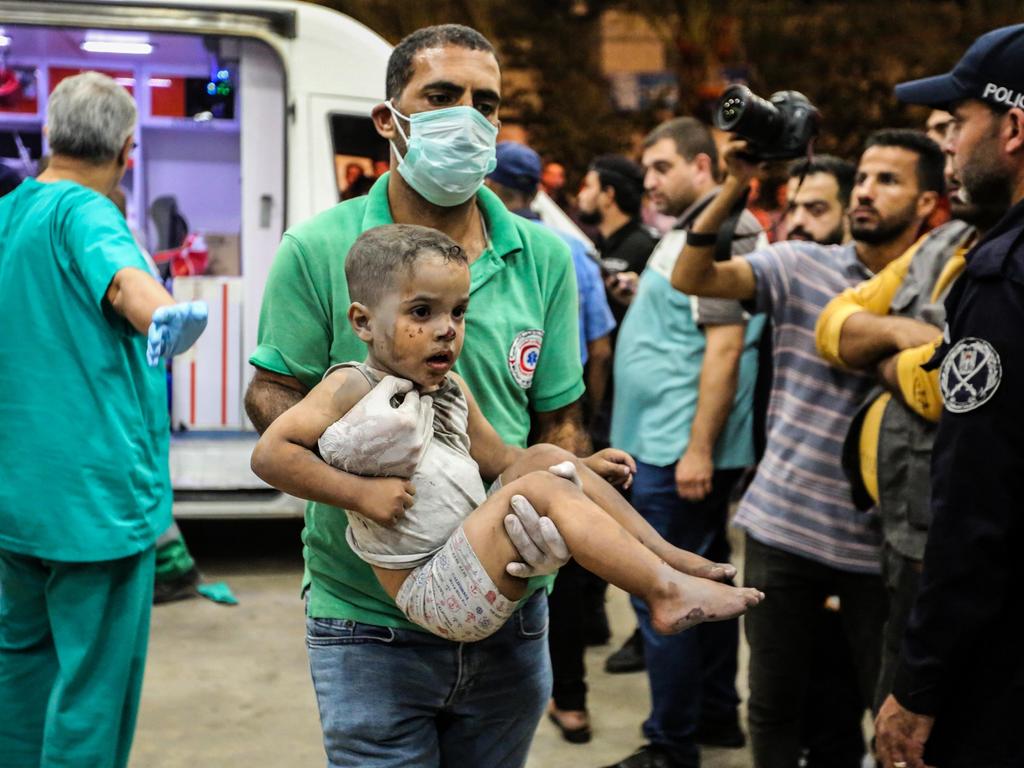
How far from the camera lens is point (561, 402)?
8.14 feet

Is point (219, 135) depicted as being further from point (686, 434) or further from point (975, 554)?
point (975, 554)

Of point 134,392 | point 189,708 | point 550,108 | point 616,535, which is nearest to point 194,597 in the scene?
point 189,708

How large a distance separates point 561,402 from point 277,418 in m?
0.61

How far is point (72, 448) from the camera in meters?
3.15

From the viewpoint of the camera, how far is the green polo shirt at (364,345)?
2.25 meters

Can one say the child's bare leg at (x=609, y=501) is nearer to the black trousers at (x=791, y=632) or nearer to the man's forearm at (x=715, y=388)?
the black trousers at (x=791, y=632)

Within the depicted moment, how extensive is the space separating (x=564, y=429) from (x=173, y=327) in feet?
3.03

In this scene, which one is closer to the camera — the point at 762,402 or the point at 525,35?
the point at 762,402

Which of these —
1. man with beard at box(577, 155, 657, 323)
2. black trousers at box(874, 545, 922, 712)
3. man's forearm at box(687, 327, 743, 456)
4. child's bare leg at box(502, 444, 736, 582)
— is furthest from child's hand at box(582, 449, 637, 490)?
man with beard at box(577, 155, 657, 323)

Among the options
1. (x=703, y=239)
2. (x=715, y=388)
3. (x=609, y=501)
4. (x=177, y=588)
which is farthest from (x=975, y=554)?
(x=177, y=588)

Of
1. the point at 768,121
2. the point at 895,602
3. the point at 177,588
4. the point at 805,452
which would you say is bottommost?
the point at 177,588

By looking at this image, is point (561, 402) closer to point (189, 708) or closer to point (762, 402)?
point (762, 402)

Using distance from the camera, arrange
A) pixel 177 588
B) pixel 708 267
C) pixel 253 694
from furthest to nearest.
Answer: pixel 177 588
pixel 253 694
pixel 708 267

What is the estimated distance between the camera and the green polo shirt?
7.38ft
